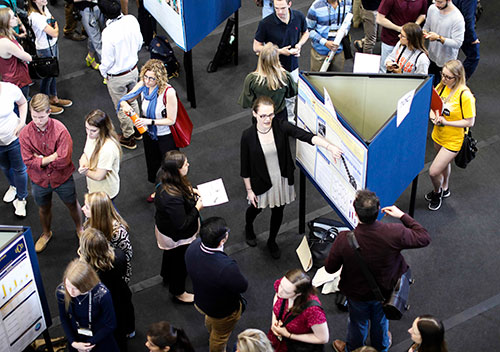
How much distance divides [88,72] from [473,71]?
4.43 m

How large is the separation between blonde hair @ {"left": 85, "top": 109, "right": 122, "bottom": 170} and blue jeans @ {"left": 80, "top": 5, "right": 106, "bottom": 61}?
9.16 ft

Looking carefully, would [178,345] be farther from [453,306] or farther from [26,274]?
[453,306]

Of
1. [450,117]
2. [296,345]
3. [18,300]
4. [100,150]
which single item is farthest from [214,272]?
[450,117]

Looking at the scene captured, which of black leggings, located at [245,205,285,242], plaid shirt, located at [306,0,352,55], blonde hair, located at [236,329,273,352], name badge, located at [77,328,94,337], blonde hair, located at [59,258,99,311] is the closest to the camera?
blonde hair, located at [236,329,273,352]

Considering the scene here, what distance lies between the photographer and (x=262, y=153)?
4824 millimetres

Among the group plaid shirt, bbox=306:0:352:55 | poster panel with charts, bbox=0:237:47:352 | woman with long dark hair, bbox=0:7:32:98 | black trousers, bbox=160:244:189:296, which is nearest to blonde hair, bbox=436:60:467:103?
plaid shirt, bbox=306:0:352:55

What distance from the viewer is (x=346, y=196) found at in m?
4.53

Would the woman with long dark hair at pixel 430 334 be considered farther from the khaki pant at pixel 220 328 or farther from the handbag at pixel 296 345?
the khaki pant at pixel 220 328

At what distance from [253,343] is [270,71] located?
2.72 m

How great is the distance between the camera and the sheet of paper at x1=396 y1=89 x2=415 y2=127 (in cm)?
420

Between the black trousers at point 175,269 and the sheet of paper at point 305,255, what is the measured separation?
985mm

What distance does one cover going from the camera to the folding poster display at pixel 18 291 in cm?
389

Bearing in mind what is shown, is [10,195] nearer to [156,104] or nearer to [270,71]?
[156,104]

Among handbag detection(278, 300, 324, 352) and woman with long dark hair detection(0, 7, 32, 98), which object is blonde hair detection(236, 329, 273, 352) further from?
woman with long dark hair detection(0, 7, 32, 98)
